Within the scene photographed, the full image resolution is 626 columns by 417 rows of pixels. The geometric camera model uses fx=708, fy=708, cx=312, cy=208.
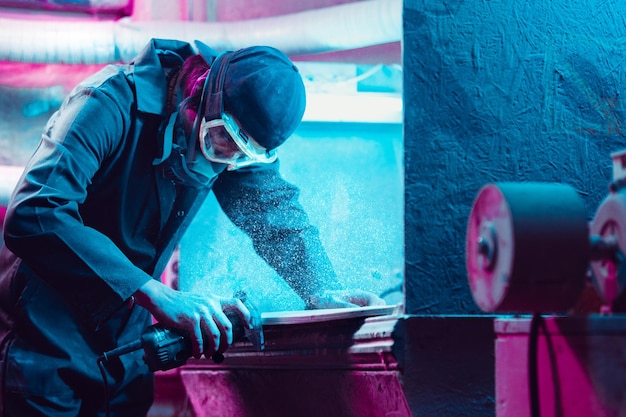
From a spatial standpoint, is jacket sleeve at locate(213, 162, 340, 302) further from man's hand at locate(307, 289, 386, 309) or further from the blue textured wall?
the blue textured wall

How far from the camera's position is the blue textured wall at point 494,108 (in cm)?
142

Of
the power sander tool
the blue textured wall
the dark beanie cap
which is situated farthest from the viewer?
the dark beanie cap

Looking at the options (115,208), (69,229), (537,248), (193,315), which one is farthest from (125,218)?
(537,248)

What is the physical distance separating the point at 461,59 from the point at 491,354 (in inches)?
23.5

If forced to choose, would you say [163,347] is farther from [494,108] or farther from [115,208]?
[494,108]

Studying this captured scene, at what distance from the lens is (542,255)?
806mm

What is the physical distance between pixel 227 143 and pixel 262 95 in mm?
171

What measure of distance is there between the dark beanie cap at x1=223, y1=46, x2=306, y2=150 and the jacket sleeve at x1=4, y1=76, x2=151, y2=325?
37 cm

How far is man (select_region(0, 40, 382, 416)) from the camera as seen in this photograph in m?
1.70

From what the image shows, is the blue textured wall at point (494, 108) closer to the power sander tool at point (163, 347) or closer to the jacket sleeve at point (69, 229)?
the power sander tool at point (163, 347)

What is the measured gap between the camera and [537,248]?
803mm

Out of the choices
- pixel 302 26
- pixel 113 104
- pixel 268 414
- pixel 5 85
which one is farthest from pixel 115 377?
pixel 5 85

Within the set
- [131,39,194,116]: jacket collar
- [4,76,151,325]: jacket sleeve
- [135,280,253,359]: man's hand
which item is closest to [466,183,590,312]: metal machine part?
[135,280,253,359]: man's hand

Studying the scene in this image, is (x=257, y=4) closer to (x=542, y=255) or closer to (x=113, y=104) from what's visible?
(x=113, y=104)
